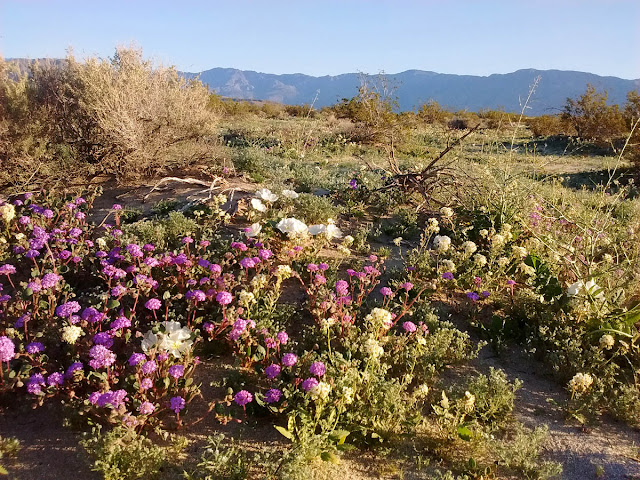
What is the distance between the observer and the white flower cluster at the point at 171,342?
257cm

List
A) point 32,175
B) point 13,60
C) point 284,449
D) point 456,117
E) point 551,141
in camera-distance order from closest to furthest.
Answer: point 284,449, point 32,175, point 13,60, point 551,141, point 456,117

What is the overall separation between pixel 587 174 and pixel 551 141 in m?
8.23

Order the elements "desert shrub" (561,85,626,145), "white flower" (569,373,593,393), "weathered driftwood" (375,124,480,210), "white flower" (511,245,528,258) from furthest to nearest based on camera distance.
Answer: "desert shrub" (561,85,626,145)
"weathered driftwood" (375,124,480,210)
"white flower" (511,245,528,258)
"white flower" (569,373,593,393)

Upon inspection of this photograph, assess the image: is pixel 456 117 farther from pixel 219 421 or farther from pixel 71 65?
pixel 219 421

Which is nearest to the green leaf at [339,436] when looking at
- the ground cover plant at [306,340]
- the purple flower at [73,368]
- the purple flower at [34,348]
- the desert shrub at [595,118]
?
the ground cover plant at [306,340]

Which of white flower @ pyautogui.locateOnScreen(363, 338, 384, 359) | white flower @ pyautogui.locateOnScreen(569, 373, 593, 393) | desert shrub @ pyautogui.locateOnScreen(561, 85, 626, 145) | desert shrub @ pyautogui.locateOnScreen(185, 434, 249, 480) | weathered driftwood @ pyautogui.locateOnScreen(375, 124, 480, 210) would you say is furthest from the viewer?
desert shrub @ pyautogui.locateOnScreen(561, 85, 626, 145)

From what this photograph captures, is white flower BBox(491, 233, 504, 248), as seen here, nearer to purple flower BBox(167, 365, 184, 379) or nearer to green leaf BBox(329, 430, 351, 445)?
green leaf BBox(329, 430, 351, 445)

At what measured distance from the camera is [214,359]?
3.12 m

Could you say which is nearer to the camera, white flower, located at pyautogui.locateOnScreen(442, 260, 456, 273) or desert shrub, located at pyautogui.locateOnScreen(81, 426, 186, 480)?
desert shrub, located at pyautogui.locateOnScreen(81, 426, 186, 480)

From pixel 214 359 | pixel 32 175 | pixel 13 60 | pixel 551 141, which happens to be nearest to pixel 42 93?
pixel 13 60

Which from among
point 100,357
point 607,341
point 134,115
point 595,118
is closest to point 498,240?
point 607,341

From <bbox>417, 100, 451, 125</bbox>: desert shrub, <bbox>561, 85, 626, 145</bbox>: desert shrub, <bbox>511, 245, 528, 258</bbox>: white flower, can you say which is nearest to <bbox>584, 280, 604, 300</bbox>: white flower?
<bbox>511, 245, 528, 258</bbox>: white flower

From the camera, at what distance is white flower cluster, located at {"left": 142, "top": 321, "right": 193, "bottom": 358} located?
2.57 m

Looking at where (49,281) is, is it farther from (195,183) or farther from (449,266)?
(195,183)
